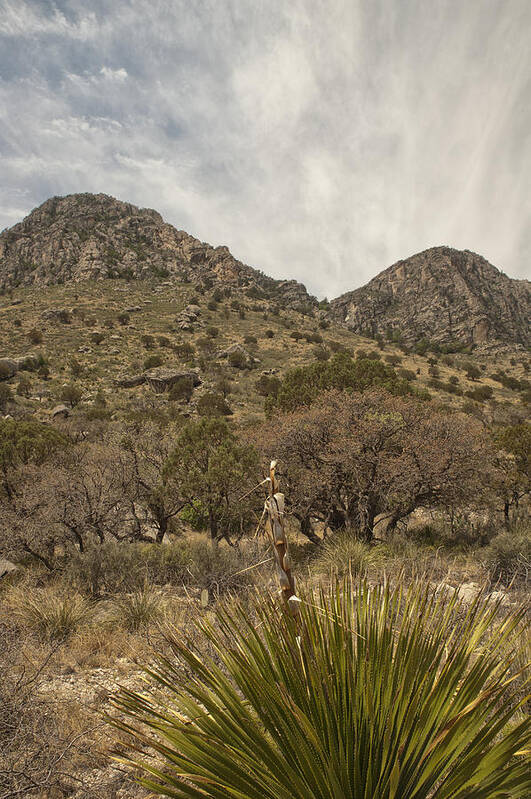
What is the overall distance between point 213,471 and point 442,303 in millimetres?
101346

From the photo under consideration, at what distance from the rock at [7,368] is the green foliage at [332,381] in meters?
27.1

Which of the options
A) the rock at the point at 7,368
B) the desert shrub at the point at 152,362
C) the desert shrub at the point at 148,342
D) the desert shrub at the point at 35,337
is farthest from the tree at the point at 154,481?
the desert shrub at the point at 35,337

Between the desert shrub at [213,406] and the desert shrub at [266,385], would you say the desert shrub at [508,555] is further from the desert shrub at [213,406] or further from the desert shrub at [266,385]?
the desert shrub at [266,385]

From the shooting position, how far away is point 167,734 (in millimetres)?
1561

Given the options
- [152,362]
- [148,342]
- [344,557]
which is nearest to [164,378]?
[152,362]

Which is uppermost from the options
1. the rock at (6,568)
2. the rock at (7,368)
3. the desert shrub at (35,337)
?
the desert shrub at (35,337)

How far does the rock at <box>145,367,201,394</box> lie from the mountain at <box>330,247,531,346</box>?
69006 millimetres

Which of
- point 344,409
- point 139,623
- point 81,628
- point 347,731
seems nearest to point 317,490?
point 344,409

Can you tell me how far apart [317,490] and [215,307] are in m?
49.7

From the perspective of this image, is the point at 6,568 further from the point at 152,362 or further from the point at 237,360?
the point at 237,360

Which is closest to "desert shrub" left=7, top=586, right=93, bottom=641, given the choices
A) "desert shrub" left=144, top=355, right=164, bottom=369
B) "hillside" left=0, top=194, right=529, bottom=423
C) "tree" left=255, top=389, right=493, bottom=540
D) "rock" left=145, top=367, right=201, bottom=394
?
"tree" left=255, top=389, right=493, bottom=540

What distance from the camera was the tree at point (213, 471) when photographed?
29.6ft

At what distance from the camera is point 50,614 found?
5340 mm

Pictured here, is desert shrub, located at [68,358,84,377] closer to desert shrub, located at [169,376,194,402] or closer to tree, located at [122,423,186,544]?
desert shrub, located at [169,376,194,402]
